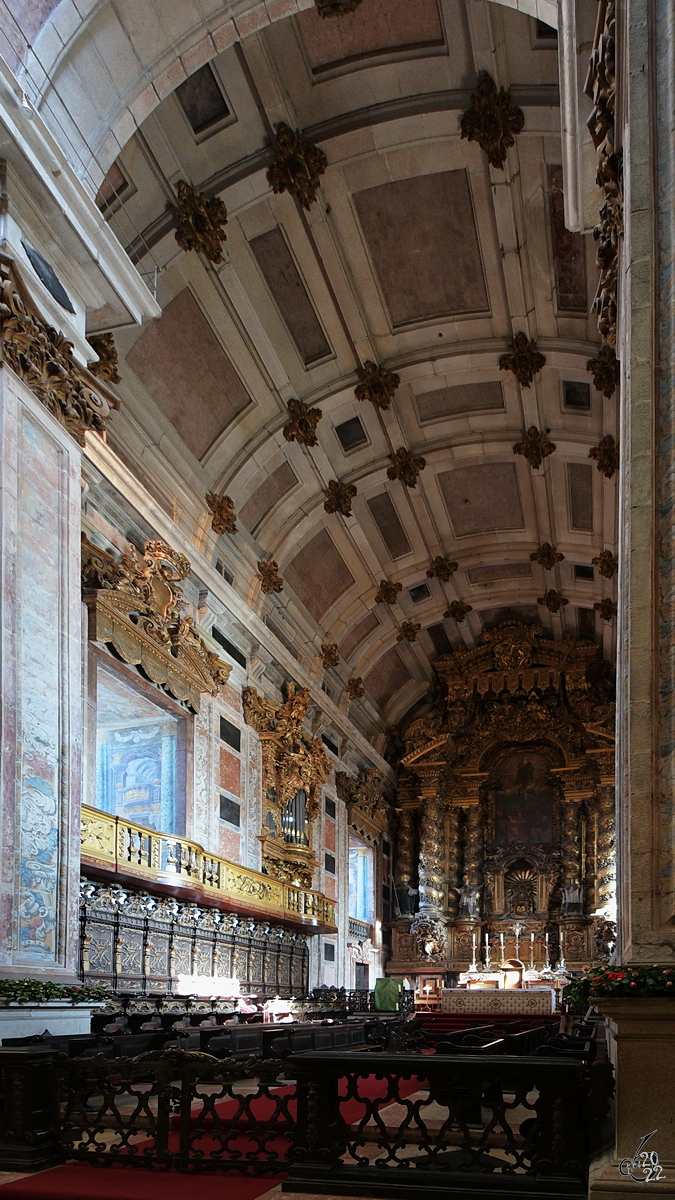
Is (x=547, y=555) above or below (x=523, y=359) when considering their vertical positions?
below

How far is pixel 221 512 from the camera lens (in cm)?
1820

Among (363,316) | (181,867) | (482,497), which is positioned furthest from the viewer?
(482,497)

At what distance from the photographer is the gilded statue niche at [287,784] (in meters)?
20.1

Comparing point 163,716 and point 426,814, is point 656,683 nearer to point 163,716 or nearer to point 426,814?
point 163,716

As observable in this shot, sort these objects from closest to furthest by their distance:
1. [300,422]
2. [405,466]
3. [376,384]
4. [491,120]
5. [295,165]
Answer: [491,120] → [295,165] → [300,422] → [376,384] → [405,466]

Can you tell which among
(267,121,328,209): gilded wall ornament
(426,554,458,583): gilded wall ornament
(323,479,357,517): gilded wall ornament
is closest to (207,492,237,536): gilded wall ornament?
(323,479,357,517): gilded wall ornament

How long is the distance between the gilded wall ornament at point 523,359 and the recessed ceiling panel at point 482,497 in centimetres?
344

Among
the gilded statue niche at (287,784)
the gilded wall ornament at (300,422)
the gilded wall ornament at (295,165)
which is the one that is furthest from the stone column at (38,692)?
the gilded statue niche at (287,784)

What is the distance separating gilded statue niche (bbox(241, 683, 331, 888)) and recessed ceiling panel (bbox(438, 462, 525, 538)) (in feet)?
17.3

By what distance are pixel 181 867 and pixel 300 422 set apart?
7799 millimetres

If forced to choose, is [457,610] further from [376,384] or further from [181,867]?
[181,867]

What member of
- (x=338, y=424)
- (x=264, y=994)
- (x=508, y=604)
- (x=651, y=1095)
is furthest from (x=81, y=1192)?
(x=508, y=604)

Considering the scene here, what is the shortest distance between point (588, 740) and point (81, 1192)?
81.7 ft

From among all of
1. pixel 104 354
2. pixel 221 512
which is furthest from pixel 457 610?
pixel 104 354
